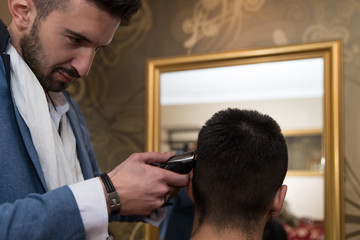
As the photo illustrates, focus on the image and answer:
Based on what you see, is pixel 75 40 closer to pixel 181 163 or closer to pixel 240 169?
pixel 181 163

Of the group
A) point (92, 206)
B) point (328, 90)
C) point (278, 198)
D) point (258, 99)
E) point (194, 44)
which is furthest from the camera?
point (194, 44)

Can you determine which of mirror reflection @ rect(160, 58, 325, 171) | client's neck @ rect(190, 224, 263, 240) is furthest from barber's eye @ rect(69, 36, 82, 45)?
A: mirror reflection @ rect(160, 58, 325, 171)

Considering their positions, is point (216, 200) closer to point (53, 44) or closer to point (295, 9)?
point (53, 44)

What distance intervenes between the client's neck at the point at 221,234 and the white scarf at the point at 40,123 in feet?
1.37

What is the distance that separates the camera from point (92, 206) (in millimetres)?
843

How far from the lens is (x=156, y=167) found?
3.03 feet

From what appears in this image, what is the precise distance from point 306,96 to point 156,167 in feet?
3.65

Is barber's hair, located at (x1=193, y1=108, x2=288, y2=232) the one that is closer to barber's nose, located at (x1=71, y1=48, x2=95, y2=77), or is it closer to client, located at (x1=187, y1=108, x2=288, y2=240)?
client, located at (x1=187, y1=108, x2=288, y2=240)

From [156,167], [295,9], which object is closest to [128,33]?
[295,9]

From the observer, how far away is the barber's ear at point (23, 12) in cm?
110

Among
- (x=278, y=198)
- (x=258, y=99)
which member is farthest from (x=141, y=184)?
(x=258, y=99)

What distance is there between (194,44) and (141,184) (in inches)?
52.7

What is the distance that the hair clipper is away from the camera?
0.93 metres

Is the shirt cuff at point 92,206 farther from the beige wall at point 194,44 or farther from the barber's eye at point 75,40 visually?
the beige wall at point 194,44
